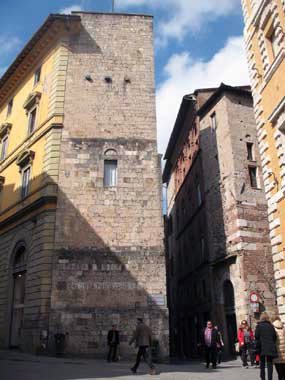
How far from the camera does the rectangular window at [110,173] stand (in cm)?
1736

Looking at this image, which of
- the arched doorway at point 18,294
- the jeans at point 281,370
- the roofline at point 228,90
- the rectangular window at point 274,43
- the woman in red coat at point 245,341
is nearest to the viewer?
the jeans at point 281,370

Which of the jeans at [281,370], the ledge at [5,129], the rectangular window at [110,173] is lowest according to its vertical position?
the jeans at [281,370]

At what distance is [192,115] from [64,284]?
54.7 feet

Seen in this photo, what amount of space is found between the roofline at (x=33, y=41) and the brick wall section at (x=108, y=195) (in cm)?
106

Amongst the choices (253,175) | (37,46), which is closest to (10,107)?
(37,46)

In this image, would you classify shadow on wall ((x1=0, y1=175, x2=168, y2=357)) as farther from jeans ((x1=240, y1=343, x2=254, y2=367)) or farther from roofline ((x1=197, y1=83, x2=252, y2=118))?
roofline ((x1=197, y1=83, x2=252, y2=118))

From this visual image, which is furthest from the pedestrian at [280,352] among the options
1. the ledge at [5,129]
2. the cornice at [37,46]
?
the ledge at [5,129]

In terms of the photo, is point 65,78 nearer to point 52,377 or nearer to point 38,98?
point 38,98

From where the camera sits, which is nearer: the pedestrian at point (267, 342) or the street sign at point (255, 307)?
the pedestrian at point (267, 342)

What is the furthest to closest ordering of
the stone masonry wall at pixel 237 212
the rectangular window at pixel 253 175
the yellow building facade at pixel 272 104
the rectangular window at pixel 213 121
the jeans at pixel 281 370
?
the rectangular window at pixel 213 121 < the rectangular window at pixel 253 175 < the stone masonry wall at pixel 237 212 < the yellow building facade at pixel 272 104 < the jeans at pixel 281 370

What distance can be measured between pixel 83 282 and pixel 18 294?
160 inches

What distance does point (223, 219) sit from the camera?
2073cm

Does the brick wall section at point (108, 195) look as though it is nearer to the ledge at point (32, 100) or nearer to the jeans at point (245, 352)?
the ledge at point (32, 100)

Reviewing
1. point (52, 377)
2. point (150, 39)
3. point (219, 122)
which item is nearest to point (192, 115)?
point (219, 122)
